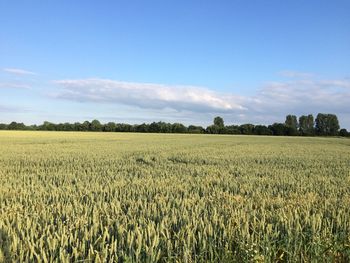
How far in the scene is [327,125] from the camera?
413ft

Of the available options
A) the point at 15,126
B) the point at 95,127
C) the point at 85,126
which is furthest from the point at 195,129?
the point at 15,126

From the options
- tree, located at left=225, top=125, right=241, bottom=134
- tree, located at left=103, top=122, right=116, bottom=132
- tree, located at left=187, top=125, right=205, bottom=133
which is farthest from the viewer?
tree, located at left=225, top=125, right=241, bottom=134

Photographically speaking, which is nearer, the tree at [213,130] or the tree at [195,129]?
the tree at [195,129]

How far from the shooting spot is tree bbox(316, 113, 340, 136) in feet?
399

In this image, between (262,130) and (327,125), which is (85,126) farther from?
(327,125)

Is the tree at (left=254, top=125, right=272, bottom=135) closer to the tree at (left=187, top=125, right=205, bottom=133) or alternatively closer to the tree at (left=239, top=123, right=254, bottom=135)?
the tree at (left=239, top=123, right=254, bottom=135)

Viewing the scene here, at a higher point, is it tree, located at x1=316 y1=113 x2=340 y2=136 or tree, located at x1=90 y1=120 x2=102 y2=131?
tree, located at x1=316 y1=113 x2=340 y2=136

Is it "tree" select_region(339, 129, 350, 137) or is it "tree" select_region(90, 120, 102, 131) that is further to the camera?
"tree" select_region(339, 129, 350, 137)

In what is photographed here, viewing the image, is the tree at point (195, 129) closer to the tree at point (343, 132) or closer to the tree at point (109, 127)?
the tree at point (109, 127)

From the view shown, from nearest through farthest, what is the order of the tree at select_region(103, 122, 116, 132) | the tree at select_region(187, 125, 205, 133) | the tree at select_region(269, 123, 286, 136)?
the tree at select_region(103, 122, 116, 132) < the tree at select_region(187, 125, 205, 133) < the tree at select_region(269, 123, 286, 136)

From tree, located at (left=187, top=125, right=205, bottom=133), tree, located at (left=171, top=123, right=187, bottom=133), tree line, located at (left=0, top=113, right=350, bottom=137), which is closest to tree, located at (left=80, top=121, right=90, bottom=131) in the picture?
tree line, located at (left=0, top=113, right=350, bottom=137)

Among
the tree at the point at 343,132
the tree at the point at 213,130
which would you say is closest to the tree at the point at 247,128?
the tree at the point at 213,130

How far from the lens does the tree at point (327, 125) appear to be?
399 feet

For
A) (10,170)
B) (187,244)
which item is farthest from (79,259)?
(10,170)
